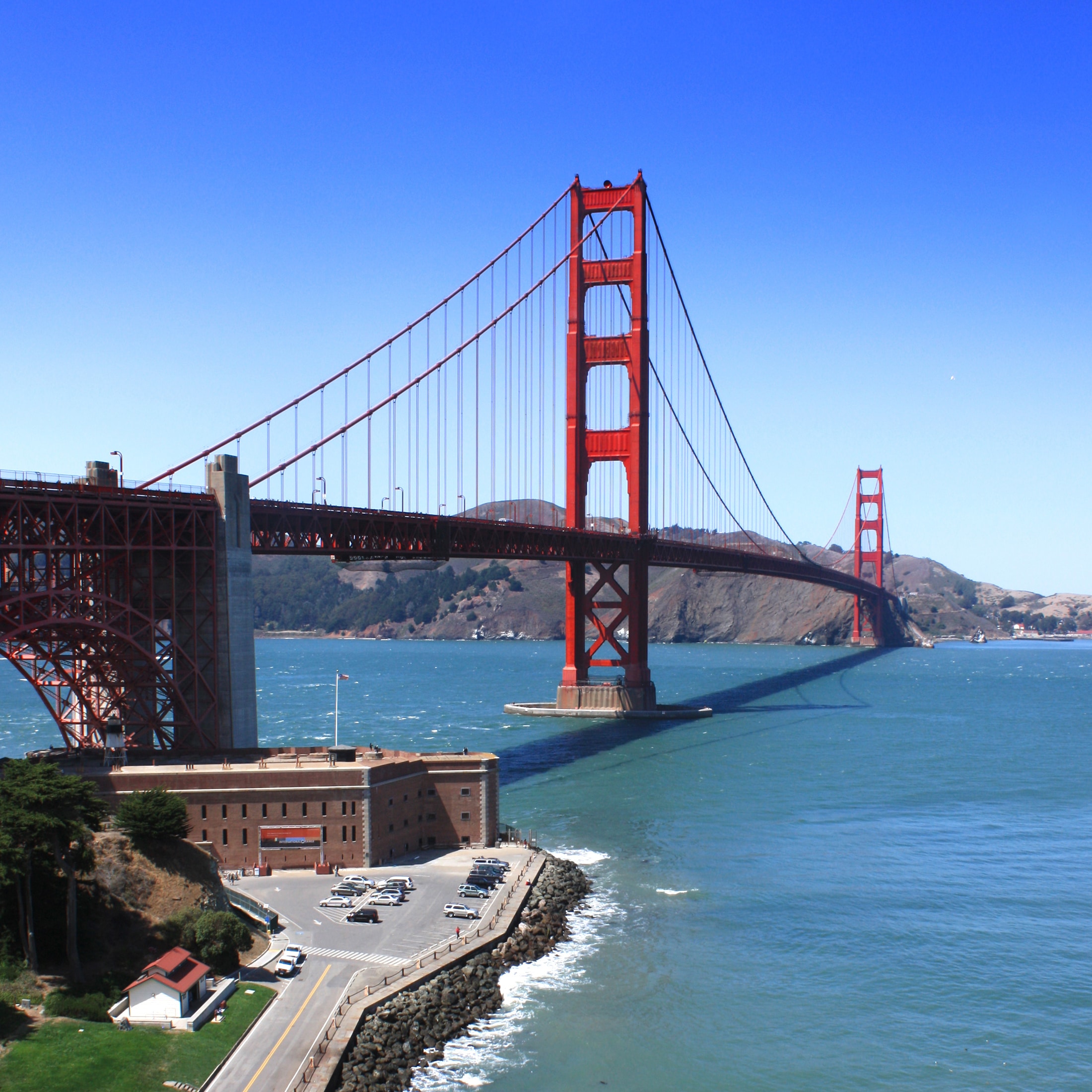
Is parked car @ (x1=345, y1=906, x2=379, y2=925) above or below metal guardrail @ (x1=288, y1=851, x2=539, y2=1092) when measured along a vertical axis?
above

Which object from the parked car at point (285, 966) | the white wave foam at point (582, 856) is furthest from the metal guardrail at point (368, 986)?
the white wave foam at point (582, 856)

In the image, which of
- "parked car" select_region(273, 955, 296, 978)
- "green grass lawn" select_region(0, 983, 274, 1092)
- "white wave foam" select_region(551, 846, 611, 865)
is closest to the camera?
"green grass lawn" select_region(0, 983, 274, 1092)

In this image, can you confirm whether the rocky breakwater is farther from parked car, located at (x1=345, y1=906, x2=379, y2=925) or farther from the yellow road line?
parked car, located at (x1=345, y1=906, x2=379, y2=925)

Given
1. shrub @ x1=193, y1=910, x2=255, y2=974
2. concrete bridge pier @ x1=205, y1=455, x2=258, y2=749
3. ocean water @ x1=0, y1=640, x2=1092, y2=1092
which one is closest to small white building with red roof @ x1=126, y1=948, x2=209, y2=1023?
shrub @ x1=193, y1=910, x2=255, y2=974

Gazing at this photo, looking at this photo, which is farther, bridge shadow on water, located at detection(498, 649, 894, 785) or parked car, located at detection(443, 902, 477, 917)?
bridge shadow on water, located at detection(498, 649, 894, 785)

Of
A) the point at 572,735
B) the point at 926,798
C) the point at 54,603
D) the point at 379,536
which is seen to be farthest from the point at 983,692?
the point at 54,603

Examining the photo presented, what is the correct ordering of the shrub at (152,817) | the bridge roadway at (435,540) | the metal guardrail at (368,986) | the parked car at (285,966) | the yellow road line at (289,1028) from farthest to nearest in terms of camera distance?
the bridge roadway at (435,540)
the shrub at (152,817)
the parked car at (285,966)
the metal guardrail at (368,986)
the yellow road line at (289,1028)

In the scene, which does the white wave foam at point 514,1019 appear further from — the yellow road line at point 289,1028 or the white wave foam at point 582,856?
the white wave foam at point 582,856
